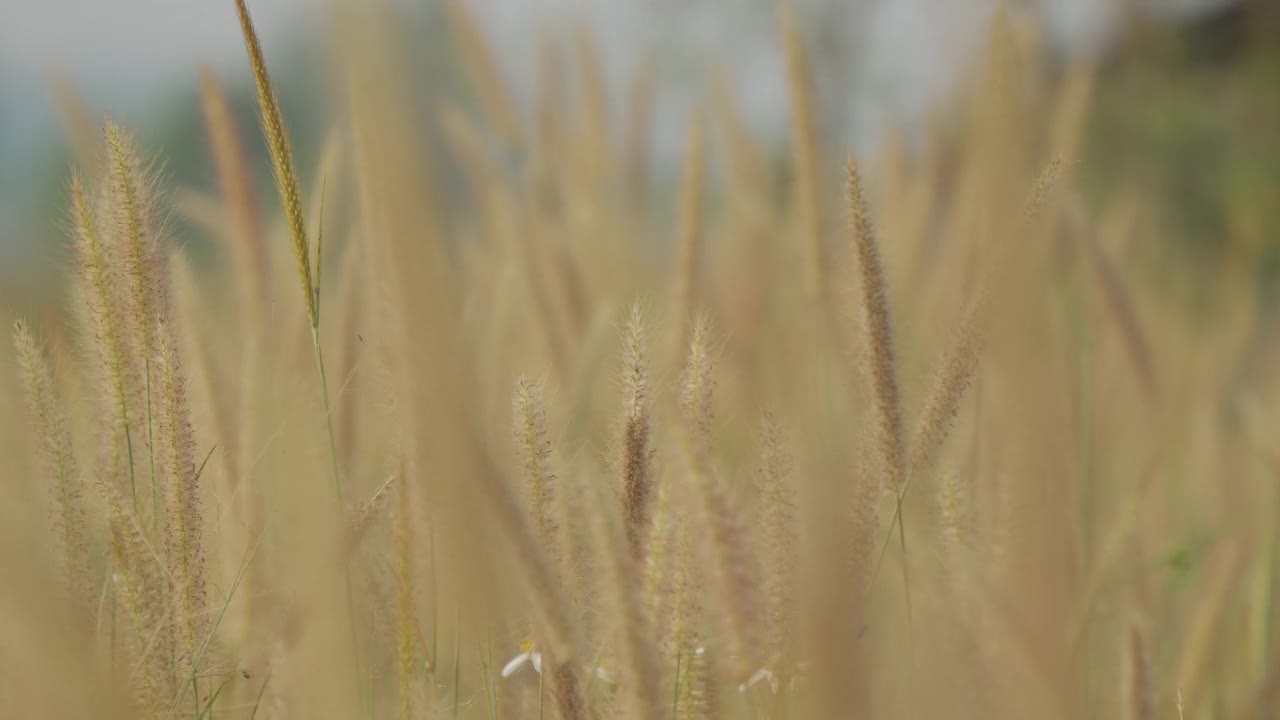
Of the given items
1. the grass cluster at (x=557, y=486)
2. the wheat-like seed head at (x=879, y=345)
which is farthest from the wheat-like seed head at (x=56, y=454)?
the wheat-like seed head at (x=879, y=345)

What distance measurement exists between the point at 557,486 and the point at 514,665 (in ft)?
0.27

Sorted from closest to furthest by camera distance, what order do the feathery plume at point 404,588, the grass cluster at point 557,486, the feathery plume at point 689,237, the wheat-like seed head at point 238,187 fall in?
1. the grass cluster at point 557,486
2. the feathery plume at point 404,588
3. the wheat-like seed head at point 238,187
4. the feathery plume at point 689,237

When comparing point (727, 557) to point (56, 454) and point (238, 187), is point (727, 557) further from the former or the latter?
point (238, 187)

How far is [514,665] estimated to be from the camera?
18.3 inches

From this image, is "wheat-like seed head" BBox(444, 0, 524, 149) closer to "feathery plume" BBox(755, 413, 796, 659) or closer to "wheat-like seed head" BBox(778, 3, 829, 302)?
"wheat-like seed head" BBox(778, 3, 829, 302)

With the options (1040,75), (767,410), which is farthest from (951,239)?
(767,410)

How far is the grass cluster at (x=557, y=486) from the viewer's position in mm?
285

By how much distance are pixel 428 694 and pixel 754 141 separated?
1341 millimetres

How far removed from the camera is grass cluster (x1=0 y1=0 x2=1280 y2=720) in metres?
0.29

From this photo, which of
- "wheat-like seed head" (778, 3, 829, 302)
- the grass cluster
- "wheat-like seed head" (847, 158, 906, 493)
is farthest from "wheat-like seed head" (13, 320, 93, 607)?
"wheat-like seed head" (778, 3, 829, 302)

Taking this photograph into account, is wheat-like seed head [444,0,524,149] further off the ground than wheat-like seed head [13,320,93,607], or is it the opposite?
wheat-like seed head [444,0,524,149]

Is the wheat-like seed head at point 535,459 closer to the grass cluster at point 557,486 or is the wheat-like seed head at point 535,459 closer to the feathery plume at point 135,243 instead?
the grass cluster at point 557,486

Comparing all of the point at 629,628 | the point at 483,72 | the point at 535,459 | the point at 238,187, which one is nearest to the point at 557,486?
the point at 535,459

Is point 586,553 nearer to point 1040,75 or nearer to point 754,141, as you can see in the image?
point 1040,75
